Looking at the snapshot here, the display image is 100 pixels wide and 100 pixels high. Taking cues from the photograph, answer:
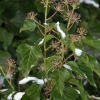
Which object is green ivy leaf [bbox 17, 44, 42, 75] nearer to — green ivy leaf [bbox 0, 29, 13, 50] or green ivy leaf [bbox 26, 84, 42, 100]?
green ivy leaf [bbox 26, 84, 42, 100]

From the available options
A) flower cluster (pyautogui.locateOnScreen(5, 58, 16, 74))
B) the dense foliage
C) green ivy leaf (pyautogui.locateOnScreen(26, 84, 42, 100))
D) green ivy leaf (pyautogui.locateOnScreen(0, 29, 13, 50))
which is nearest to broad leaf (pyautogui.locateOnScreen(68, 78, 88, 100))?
the dense foliage

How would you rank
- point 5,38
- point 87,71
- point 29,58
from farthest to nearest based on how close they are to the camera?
Answer: 1. point 5,38
2. point 87,71
3. point 29,58

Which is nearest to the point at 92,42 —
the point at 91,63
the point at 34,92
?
the point at 91,63

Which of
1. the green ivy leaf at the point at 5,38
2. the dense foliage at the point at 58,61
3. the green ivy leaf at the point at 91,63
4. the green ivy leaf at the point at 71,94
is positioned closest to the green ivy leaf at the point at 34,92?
the dense foliage at the point at 58,61

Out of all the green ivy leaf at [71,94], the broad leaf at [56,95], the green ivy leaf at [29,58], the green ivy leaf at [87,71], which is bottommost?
the green ivy leaf at [71,94]

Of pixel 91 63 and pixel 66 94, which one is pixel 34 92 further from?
pixel 91 63

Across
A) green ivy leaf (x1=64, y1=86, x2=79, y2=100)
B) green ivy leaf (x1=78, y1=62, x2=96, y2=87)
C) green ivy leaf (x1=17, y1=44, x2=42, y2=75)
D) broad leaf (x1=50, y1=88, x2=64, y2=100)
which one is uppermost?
green ivy leaf (x1=17, y1=44, x2=42, y2=75)

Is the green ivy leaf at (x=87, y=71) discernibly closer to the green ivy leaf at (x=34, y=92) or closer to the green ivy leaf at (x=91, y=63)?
the green ivy leaf at (x=91, y=63)
